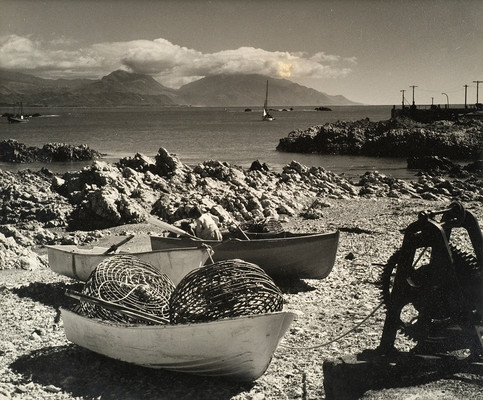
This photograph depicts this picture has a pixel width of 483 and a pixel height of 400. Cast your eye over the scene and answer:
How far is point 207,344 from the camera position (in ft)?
21.0

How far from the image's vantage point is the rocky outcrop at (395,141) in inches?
1909

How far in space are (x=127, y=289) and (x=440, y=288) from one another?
14.4 ft

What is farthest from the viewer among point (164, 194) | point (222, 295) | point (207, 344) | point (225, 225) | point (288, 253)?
point (164, 194)

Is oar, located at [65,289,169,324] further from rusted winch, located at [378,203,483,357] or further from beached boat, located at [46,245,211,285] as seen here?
rusted winch, located at [378,203,483,357]

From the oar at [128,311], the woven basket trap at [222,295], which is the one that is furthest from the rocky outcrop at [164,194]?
the woven basket trap at [222,295]

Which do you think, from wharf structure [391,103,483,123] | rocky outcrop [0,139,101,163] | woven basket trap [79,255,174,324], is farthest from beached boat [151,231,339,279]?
wharf structure [391,103,483,123]

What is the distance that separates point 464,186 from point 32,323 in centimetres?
1983

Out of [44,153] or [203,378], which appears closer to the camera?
[203,378]

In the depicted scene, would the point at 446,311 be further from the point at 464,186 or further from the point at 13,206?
the point at 464,186

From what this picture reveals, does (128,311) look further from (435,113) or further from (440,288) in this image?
(435,113)

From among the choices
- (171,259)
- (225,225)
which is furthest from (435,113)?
(171,259)

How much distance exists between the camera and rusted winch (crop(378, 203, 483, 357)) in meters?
5.75

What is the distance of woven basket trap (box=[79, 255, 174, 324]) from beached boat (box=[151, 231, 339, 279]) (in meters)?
2.07

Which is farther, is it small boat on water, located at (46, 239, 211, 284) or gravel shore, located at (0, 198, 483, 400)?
small boat on water, located at (46, 239, 211, 284)
